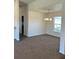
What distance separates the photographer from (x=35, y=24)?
8234mm

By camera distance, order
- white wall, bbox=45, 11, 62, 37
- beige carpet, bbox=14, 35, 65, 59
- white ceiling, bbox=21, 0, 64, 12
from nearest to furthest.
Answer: beige carpet, bbox=14, 35, 65, 59 < white ceiling, bbox=21, 0, 64, 12 < white wall, bbox=45, 11, 62, 37

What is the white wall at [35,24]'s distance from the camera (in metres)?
7.77

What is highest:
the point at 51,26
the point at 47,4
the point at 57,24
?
the point at 47,4

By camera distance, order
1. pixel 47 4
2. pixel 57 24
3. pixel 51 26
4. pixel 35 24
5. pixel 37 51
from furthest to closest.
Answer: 1. pixel 51 26
2. pixel 35 24
3. pixel 57 24
4. pixel 47 4
5. pixel 37 51

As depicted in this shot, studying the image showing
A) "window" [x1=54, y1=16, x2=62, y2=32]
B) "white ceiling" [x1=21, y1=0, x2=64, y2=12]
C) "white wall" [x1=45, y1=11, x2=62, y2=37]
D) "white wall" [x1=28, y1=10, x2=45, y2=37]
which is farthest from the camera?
"white wall" [x1=45, y1=11, x2=62, y2=37]

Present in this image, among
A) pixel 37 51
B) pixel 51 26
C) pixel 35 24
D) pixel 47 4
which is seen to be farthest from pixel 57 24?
pixel 37 51

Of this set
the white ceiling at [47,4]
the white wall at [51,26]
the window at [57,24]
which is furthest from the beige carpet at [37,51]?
the white wall at [51,26]

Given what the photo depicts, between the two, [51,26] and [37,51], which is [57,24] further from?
[37,51]

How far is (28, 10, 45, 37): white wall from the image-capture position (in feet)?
25.5

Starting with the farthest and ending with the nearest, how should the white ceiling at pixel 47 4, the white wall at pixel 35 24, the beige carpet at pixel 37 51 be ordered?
the white wall at pixel 35 24, the white ceiling at pixel 47 4, the beige carpet at pixel 37 51

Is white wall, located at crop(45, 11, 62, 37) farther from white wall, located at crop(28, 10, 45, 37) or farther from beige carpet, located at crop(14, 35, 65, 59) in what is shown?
beige carpet, located at crop(14, 35, 65, 59)

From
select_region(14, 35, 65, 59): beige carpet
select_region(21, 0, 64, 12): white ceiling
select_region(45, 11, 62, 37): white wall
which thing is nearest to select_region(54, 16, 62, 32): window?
select_region(45, 11, 62, 37): white wall

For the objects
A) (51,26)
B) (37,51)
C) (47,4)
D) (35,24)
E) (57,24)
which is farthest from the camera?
(51,26)

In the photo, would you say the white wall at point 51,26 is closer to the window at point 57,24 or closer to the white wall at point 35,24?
the window at point 57,24
